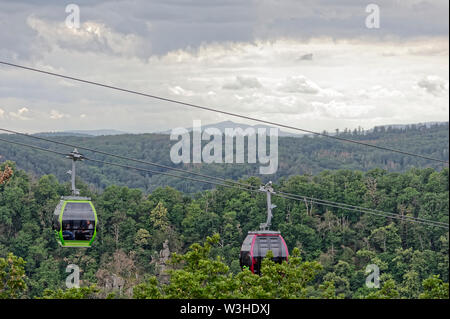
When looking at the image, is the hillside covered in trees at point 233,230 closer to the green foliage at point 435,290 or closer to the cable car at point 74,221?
the green foliage at point 435,290

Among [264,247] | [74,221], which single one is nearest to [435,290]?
[264,247]

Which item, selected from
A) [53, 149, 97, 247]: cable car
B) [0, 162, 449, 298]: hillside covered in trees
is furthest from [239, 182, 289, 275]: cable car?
[0, 162, 449, 298]: hillside covered in trees

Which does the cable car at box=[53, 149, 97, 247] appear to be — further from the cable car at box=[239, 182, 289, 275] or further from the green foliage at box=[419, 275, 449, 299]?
the green foliage at box=[419, 275, 449, 299]

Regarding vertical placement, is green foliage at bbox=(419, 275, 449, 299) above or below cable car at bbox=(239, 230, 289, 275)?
below

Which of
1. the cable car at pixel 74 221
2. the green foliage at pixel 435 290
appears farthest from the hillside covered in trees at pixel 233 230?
the cable car at pixel 74 221

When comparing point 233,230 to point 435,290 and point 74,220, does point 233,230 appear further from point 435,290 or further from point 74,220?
point 74,220

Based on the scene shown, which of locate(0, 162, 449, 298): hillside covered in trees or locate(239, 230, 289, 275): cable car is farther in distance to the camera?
locate(0, 162, 449, 298): hillside covered in trees

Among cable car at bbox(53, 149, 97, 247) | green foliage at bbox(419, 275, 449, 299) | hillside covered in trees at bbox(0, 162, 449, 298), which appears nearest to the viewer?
cable car at bbox(53, 149, 97, 247)
